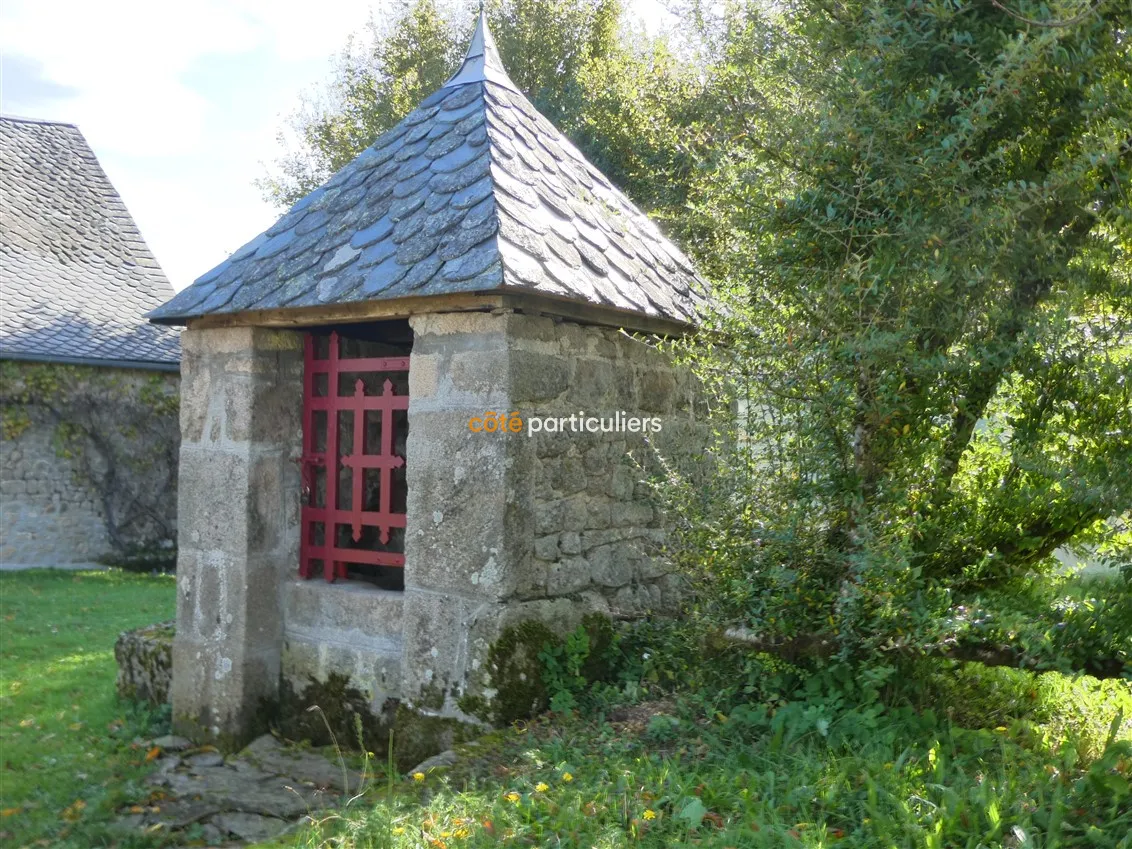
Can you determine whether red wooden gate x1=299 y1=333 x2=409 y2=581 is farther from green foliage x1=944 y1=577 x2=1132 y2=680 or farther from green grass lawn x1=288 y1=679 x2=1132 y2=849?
green foliage x1=944 y1=577 x2=1132 y2=680

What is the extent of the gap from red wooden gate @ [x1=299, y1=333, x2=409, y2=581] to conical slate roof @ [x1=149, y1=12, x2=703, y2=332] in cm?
54

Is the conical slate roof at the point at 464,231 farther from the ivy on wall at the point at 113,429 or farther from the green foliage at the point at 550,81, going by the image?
the ivy on wall at the point at 113,429

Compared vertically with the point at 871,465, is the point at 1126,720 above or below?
below

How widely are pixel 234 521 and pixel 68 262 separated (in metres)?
10.6

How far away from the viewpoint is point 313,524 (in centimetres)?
550

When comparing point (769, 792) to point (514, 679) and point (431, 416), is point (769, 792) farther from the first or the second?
point (431, 416)

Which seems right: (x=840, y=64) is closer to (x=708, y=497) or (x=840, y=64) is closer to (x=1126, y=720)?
(x=708, y=497)

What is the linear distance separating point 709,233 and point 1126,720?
320cm

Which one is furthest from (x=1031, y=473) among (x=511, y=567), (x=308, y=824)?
(x=308, y=824)

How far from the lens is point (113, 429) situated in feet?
40.8

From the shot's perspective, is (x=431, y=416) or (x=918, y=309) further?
(x=431, y=416)

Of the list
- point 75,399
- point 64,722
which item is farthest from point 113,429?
point 64,722

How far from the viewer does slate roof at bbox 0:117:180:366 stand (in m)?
12.2

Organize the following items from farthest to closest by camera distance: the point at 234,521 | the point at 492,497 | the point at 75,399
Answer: the point at 75,399 → the point at 234,521 → the point at 492,497
